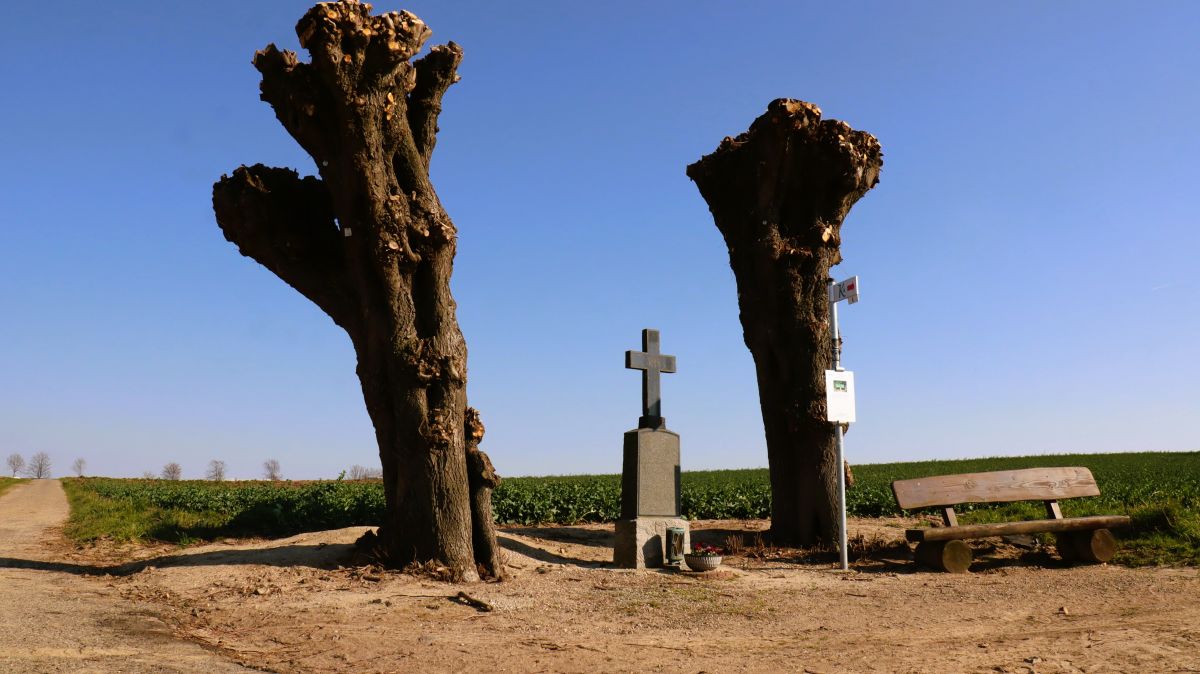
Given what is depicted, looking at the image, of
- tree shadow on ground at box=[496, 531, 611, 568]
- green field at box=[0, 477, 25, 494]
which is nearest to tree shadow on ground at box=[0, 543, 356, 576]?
tree shadow on ground at box=[496, 531, 611, 568]

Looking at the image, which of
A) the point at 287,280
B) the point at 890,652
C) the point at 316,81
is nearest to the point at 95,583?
the point at 287,280

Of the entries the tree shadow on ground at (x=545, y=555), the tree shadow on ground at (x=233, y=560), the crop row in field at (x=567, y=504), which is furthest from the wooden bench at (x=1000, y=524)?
the tree shadow on ground at (x=233, y=560)

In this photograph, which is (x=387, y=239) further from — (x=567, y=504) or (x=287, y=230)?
(x=567, y=504)

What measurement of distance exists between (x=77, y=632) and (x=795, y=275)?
32.6ft

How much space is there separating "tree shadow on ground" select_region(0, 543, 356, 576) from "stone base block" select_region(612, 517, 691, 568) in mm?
3304

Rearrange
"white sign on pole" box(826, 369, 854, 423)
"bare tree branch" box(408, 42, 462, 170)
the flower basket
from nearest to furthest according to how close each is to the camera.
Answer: the flower basket → "white sign on pole" box(826, 369, 854, 423) → "bare tree branch" box(408, 42, 462, 170)

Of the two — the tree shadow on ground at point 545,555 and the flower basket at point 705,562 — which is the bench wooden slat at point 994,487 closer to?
the flower basket at point 705,562

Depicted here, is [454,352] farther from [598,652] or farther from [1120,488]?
[1120,488]

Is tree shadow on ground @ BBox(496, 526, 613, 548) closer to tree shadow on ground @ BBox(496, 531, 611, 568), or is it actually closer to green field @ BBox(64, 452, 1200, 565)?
tree shadow on ground @ BBox(496, 531, 611, 568)

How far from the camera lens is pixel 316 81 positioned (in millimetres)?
9641

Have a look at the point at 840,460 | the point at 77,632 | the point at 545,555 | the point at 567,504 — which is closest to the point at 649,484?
the point at 545,555

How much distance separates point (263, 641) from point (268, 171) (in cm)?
609

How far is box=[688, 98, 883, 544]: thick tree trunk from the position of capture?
1251 cm

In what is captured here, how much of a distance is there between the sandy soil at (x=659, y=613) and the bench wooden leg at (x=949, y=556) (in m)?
0.22
